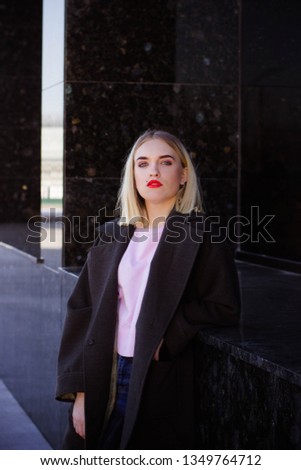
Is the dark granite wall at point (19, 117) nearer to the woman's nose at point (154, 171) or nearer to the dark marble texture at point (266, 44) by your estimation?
the dark marble texture at point (266, 44)

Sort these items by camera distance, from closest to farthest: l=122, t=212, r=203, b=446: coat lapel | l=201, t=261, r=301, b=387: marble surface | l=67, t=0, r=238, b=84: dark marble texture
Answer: l=201, t=261, r=301, b=387: marble surface < l=122, t=212, r=203, b=446: coat lapel < l=67, t=0, r=238, b=84: dark marble texture

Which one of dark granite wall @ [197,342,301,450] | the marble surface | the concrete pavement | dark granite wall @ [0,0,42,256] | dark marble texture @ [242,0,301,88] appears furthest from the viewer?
dark granite wall @ [0,0,42,256]

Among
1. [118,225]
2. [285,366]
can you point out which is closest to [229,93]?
[118,225]

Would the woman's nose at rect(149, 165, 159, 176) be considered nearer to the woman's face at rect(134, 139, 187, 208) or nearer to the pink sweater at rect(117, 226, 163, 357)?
the woman's face at rect(134, 139, 187, 208)

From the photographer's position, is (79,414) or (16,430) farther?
(16,430)

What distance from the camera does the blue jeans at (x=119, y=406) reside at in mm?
3984

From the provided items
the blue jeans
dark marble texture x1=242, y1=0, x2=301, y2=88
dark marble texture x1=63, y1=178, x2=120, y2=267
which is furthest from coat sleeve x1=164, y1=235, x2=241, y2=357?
dark marble texture x1=242, y1=0, x2=301, y2=88

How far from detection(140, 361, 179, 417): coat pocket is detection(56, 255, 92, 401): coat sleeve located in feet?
1.29

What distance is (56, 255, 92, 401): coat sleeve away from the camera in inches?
164

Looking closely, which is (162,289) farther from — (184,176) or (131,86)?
(131,86)

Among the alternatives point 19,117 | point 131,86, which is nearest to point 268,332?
point 131,86

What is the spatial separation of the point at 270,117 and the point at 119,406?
4.17 meters

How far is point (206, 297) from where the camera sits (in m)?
3.92
